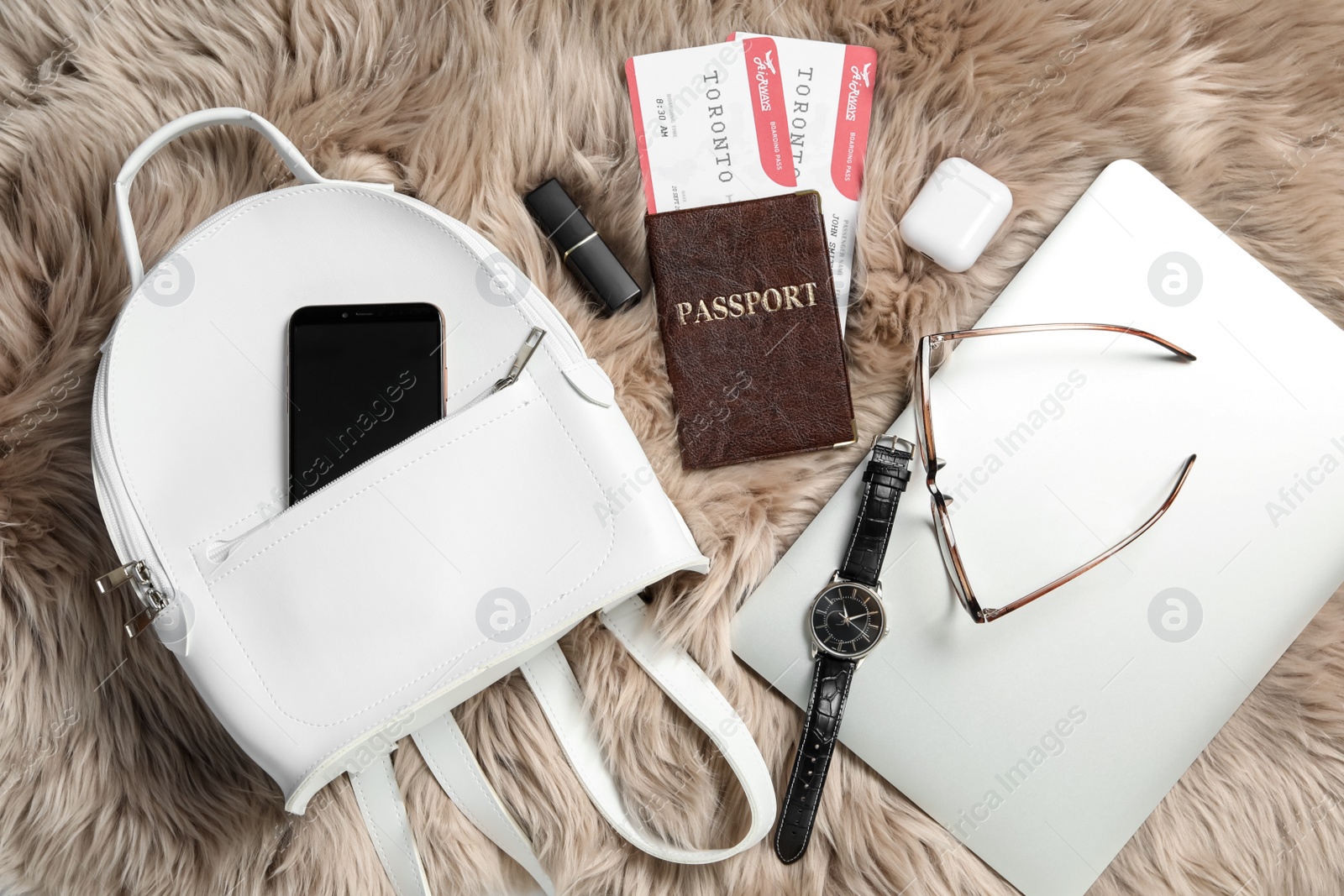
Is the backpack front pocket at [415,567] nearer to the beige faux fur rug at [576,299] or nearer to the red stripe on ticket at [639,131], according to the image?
the beige faux fur rug at [576,299]

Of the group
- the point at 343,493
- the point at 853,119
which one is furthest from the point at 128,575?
the point at 853,119

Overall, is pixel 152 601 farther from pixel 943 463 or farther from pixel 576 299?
pixel 943 463

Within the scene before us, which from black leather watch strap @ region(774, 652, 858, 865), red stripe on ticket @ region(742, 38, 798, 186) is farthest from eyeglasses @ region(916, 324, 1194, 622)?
red stripe on ticket @ region(742, 38, 798, 186)

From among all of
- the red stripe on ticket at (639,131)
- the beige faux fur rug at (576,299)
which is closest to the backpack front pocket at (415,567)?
the beige faux fur rug at (576,299)

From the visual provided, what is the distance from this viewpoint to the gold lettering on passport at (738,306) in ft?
2.27

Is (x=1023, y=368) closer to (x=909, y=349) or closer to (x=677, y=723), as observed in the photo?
(x=909, y=349)

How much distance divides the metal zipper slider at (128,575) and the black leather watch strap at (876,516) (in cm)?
54

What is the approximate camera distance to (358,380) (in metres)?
0.60

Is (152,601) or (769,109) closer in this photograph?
(152,601)

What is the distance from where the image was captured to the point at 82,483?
0.68 meters

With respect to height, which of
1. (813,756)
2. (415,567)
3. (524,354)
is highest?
(524,354)

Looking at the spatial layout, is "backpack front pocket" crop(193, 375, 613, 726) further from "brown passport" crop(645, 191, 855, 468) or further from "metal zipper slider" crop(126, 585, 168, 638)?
"brown passport" crop(645, 191, 855, 468)

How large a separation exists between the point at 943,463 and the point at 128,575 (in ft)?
2.05

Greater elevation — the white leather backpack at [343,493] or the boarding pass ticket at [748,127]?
the boarding pass ticket at [748,127]
